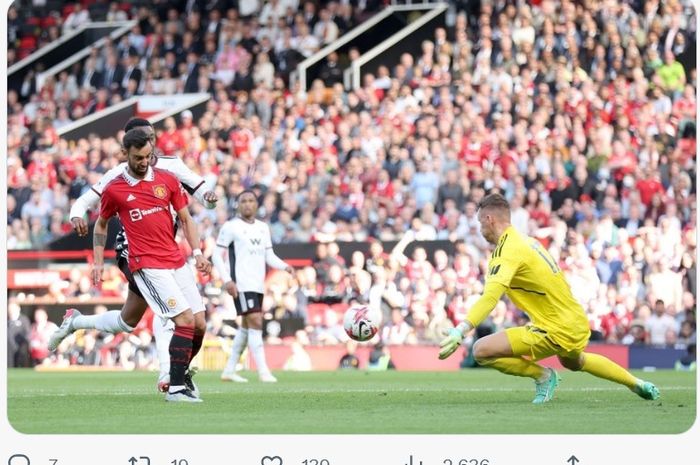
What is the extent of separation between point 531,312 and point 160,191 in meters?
3.26

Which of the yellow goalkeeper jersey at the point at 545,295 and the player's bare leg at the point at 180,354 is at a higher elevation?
the yellow goalkeeper jersey at the point at 545,295

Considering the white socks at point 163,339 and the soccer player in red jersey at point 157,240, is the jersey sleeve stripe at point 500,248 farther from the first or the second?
the white socks at point 163,339

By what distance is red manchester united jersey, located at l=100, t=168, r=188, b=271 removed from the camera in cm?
1249

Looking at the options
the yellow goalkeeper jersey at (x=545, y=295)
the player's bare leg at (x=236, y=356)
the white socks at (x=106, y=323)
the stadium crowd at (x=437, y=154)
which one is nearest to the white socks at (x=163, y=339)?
the white socks at (x=106, y=323)

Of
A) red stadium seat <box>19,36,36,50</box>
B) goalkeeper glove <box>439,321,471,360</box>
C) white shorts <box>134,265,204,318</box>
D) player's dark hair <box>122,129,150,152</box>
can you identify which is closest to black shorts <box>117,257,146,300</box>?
white shorts <box>134,265,204,318</box>

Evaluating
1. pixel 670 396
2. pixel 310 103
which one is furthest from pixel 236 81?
pixel 670 396

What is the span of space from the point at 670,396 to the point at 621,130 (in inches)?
444

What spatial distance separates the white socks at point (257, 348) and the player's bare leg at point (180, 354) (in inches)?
162

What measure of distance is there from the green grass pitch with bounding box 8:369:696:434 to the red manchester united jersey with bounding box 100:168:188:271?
4.14 feet

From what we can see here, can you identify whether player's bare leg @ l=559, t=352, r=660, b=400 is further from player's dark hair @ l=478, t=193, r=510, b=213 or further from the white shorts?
the white shorts

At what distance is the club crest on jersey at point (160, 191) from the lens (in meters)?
12.6

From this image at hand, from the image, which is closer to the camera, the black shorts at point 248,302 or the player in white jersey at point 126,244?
the player in white jersey at point 126,244

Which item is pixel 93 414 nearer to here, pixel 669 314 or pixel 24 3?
pixel 669 314

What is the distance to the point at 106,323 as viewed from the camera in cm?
1360
